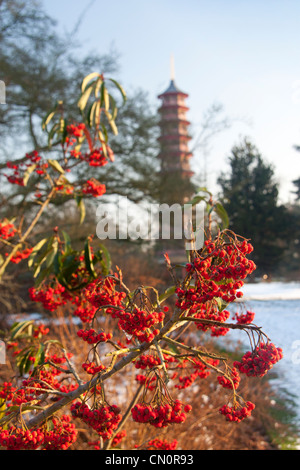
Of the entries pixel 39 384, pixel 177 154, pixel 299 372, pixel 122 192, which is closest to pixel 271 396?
pixel 299 372

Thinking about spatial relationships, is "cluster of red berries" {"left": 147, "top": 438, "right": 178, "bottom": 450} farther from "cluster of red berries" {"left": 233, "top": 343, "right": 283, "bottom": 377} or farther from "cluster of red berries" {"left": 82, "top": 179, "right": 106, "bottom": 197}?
"cluster of red berries" {"left": 82, "top": 179, "right": 106, "bottom": 197}

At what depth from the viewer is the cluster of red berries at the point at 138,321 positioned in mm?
792

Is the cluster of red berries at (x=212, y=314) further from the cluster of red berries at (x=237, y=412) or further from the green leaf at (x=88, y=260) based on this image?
the green leaf at (x=88, y=260)

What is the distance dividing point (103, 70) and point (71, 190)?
215 inches

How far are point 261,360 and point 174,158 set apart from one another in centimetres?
725

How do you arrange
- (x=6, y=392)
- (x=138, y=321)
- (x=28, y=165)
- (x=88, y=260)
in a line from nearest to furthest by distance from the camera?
(x=138, y=321) → (x=6, y=392) → (x=88, y=260) → (x=28, y=165)

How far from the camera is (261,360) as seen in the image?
0.81m

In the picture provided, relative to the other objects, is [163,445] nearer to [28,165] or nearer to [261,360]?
[261,360]

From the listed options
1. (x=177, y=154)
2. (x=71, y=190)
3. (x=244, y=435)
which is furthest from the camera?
(x=177, y=154)

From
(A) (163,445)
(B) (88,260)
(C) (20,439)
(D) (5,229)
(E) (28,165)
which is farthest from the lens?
(E) (28,165)

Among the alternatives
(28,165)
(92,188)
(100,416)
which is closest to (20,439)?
(100,416)

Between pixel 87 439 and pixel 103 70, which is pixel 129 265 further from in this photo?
pixel 87 439

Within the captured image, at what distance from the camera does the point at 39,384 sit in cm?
109

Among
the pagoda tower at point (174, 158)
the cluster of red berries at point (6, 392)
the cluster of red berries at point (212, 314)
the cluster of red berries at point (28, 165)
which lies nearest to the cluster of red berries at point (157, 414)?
the cluster of red berries at point (212, 314)
